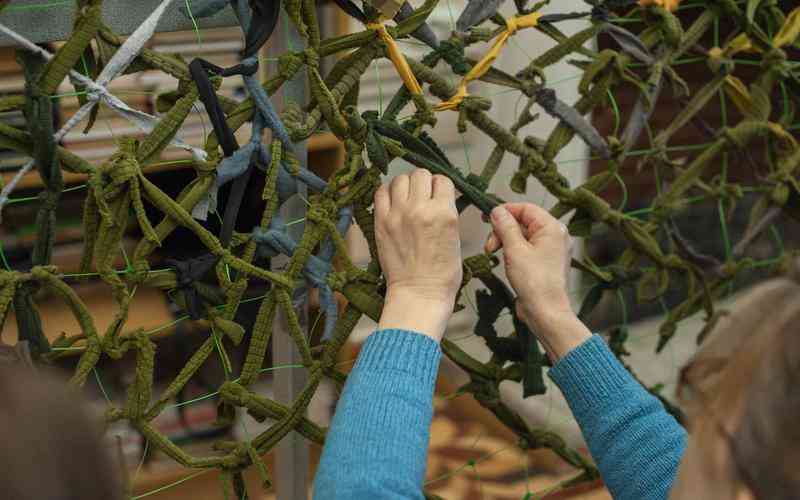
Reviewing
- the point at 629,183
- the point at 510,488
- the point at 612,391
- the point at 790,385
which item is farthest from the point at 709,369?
the point at 629,183

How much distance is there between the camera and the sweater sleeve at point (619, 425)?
0.61m

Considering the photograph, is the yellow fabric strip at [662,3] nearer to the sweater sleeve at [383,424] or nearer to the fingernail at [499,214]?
the fingernail at [499,214]

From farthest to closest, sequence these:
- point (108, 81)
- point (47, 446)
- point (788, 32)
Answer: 1. point (788, 32)
2. point (108, 81)
3. point (47, 446)

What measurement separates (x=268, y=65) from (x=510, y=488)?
0.69m

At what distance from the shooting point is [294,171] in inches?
22.4

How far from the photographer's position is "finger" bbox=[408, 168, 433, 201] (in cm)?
57

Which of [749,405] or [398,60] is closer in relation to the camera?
[749,405]

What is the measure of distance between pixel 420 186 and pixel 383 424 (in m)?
0.17

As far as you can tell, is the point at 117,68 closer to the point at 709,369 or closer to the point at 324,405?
the point at 709,369

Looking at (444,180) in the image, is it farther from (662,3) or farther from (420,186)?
(662,3)

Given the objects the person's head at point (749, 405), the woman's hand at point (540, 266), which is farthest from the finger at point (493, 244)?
the person's head at point (749, 405)

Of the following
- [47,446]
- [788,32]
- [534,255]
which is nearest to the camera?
[47,446]

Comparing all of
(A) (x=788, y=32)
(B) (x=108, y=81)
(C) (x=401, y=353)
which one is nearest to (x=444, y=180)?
(C) (x=401, y=353)

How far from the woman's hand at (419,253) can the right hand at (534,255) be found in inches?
2.3
